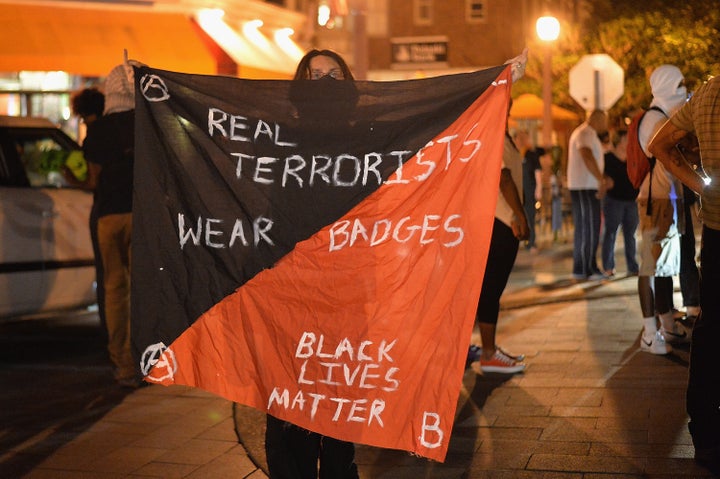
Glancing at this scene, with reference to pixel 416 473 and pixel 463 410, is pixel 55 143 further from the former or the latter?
pixel 416 473

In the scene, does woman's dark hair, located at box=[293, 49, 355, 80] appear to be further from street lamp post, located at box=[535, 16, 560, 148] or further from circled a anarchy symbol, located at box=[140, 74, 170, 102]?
street lamp post, located at box=[535, 16, 560, 148]

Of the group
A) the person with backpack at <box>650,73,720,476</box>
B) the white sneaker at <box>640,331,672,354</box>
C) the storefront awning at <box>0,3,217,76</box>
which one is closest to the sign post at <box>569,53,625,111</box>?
the storefront awning at <box>0,3,217,76</box>

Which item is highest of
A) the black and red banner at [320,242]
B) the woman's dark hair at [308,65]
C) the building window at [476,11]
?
the building window at [476,11]

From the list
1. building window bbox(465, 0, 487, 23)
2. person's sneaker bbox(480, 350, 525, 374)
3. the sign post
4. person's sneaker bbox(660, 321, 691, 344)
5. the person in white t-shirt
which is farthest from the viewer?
building window bbox(465, 0, 487, 23)

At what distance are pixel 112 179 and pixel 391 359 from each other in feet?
13.5

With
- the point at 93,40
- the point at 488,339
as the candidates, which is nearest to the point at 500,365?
the point at 488,339

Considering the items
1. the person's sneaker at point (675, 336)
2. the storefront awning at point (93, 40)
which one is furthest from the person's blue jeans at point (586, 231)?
the storefront awning at point (93, 40)

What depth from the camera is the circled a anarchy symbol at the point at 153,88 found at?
183 inches

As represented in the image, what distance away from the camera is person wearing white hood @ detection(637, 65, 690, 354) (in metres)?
7.92

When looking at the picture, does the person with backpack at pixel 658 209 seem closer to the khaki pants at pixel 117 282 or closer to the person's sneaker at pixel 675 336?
the person's sneaker at pixel 675 336

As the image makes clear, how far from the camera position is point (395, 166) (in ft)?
14.1

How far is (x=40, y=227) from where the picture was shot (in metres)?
8.80

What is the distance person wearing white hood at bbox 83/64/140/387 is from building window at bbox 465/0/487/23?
33708 mm

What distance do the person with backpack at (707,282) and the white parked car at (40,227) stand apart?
513 centimetres
